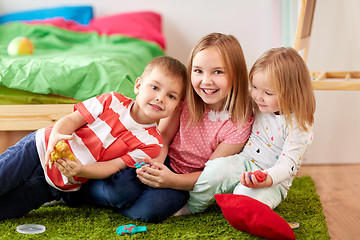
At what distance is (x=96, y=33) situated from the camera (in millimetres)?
2574

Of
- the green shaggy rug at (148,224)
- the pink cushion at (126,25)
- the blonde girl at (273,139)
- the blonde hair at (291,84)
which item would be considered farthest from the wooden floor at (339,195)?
the pink cushion at (126,25)

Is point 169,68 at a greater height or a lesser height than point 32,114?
greater

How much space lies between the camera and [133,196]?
4.57ft

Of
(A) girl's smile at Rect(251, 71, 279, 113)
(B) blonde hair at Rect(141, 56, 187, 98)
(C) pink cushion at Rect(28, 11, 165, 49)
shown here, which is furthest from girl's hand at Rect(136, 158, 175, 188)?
(C) pink cushion at Rect(28, 11, 165, 49)

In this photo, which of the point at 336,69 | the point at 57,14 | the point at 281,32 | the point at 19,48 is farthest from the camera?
the point at 57,14

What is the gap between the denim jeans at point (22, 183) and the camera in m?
1.34

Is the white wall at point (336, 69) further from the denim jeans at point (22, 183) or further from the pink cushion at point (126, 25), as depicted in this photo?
the denim jeans at point (22, 183)

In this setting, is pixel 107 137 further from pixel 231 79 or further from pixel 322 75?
pixel 322 75

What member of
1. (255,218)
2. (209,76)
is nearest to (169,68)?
(209,76)

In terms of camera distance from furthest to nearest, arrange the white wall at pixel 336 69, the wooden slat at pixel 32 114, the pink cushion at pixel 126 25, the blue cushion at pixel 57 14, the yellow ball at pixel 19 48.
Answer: the blue cushion at pixel 57 14
the pink cushion at pixel 126 25
the white wall at pixel 336 69
the yellow ball at pixel 19 48
the wooden slat at pixel 32 114

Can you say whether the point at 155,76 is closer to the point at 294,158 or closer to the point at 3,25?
the point at 294,158

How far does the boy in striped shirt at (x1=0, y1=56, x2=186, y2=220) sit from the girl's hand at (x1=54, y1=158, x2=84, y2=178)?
2.2 inches

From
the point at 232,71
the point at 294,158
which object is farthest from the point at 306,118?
the point at 232,71

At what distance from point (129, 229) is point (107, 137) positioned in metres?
0.29
